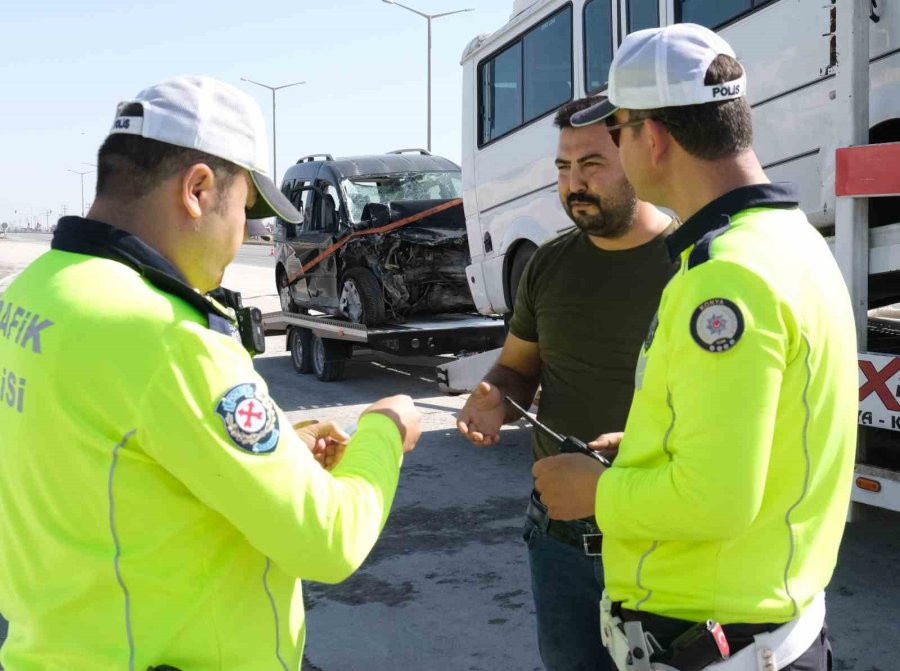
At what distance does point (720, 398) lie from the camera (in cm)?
150

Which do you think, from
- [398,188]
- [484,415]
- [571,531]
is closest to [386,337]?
[398,188]

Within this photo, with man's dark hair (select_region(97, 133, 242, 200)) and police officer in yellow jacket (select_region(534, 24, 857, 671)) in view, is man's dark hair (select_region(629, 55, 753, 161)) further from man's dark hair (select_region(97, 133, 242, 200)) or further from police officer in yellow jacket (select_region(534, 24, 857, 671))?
man's dark hair (select_region(97, 133, 242, 200))

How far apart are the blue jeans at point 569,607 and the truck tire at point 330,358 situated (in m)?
8.80

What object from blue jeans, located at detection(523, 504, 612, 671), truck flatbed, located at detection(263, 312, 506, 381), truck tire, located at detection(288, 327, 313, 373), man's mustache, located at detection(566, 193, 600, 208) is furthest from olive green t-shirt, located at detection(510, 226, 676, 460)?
truck tire, located at detection(288, 327, 313, 373)

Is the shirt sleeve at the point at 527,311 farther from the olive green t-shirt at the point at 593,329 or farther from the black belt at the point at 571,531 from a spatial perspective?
the black belt at the point at 571,531

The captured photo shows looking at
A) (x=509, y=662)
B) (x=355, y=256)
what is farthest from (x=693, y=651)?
(x=355, y=256)

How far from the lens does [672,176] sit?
1.77 metres

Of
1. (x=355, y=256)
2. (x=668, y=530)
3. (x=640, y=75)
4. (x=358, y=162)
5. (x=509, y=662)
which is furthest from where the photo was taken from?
(x=358, y=162)

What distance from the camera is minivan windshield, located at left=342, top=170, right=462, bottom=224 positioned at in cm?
1131

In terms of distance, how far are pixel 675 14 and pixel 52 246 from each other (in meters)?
4.77

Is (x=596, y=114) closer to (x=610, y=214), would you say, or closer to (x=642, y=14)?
(x=610, y=214)

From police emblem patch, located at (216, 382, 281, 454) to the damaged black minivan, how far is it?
9.13 metres

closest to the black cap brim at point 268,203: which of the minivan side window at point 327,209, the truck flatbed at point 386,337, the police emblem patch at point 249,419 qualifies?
the police emblem patch at point 249,419

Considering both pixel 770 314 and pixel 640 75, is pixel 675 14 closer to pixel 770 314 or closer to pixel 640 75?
pixel 640 75
